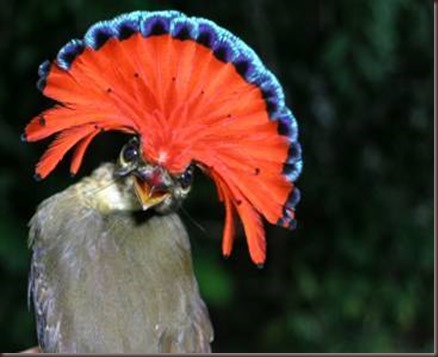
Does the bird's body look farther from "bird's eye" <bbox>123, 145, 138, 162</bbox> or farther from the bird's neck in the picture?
"bird's eye" <bbox>123, 145, 138, 162</bbox>

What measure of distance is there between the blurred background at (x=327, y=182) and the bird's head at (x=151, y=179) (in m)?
1.07

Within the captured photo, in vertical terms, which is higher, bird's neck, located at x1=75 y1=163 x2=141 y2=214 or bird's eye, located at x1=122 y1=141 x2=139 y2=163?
bird's eye, located at x1=122 y1=141 x2=139 y2=163

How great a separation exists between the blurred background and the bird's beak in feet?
3.70

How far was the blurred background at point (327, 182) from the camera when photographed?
3.15 m

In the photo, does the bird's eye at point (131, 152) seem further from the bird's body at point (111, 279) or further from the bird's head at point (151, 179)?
the bird's body at point (111, 279)

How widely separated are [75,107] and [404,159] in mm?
1962

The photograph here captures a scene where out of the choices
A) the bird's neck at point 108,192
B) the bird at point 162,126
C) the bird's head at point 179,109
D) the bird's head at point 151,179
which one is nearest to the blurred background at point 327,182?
the bird's neck at point 108,192

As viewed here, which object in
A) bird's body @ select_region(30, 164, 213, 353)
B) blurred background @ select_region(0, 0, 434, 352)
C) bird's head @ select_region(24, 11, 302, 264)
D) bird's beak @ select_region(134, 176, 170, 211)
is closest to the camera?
bird's head @ select_region(24, 11, 302, 264)

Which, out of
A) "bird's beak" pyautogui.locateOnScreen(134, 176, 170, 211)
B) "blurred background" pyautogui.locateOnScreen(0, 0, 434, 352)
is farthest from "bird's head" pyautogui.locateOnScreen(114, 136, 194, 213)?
"blurred background" pyautogui.locateOnScreen(0, 0, 434, 352)

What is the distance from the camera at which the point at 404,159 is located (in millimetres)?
3641

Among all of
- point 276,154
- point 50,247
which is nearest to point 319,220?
point 50,247

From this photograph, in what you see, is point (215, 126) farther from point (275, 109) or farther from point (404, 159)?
point (404, 159)

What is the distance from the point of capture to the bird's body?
2211 mm

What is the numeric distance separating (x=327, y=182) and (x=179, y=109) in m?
1.75
